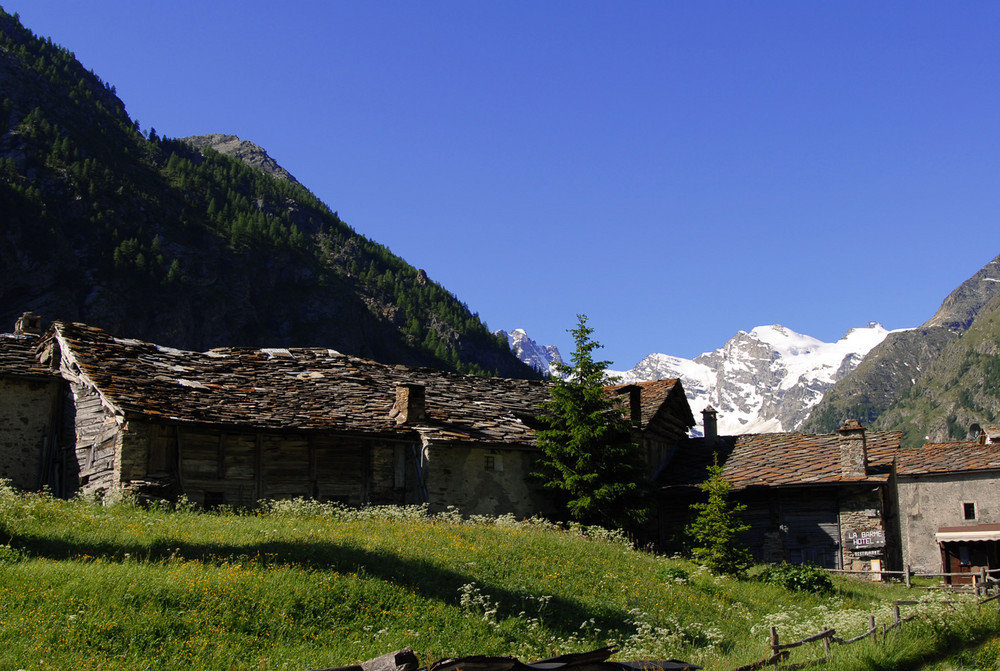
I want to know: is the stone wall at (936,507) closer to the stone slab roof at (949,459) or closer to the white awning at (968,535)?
the stone slab roof at (949,459)

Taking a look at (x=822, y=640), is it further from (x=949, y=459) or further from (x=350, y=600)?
(x=949, y=459)

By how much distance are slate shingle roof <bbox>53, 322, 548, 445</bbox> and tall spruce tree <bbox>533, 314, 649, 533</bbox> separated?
5.02ft

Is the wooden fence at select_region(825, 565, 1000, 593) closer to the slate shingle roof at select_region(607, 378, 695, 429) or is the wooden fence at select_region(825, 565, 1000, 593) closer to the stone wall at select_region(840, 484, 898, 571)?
the stone wall at select_region(840, 484, 898, 571)

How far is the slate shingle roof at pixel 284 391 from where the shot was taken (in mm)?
25859

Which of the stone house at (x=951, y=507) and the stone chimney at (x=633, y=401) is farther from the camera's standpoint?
the stone house at (x=951, y=507)

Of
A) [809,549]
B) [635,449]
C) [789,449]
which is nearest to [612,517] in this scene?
[635,449]

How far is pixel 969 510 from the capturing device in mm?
43875

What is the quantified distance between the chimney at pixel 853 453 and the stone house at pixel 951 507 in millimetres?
16360

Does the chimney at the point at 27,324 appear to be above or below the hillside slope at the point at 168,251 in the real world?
below

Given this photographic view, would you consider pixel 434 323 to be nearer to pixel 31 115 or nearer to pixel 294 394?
pixel 31 115

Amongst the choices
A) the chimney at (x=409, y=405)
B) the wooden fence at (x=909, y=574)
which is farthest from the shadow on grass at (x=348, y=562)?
the wooden fence at (x=909, y=574)

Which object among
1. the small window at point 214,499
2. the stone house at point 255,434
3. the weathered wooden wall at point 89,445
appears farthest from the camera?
the small window at point 214,499

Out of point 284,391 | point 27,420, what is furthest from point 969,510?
point 27,420

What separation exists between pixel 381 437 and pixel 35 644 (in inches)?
680
